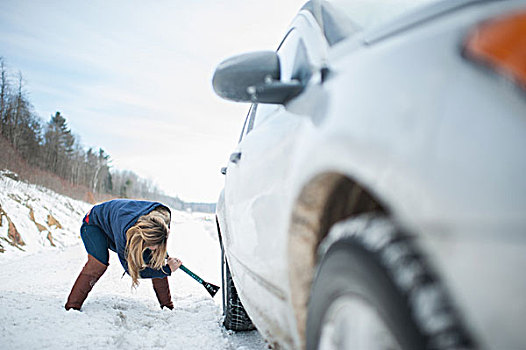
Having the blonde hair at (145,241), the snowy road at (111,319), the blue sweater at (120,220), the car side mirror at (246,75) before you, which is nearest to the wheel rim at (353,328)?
the car side mirror at (246,75)

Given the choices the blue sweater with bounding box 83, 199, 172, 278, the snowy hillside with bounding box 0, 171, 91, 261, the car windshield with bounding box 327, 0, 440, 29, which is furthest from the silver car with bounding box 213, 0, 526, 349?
the snowy hillside with bounding box 0, 171, 91, 261

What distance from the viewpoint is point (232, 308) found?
118 inches

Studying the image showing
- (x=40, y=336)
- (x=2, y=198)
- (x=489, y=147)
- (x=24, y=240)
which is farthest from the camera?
(x=2, y=198)

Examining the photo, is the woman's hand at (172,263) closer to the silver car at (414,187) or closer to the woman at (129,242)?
the woman at (129,242)

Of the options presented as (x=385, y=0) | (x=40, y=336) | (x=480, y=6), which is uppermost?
(x=385, y=0)

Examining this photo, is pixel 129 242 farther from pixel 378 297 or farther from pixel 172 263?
pixel 378 297

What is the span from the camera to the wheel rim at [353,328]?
741 mm

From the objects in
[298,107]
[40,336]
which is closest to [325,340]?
[298,107]

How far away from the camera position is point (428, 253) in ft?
2.09

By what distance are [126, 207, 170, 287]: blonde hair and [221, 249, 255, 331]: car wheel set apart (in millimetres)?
856

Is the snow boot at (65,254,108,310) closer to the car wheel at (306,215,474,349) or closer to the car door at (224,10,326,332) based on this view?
the car door at (224,10,326,332)

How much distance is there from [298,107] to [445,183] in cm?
73

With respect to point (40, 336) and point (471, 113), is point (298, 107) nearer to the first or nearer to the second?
point (471, 113)

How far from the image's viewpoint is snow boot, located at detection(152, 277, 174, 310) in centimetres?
384
